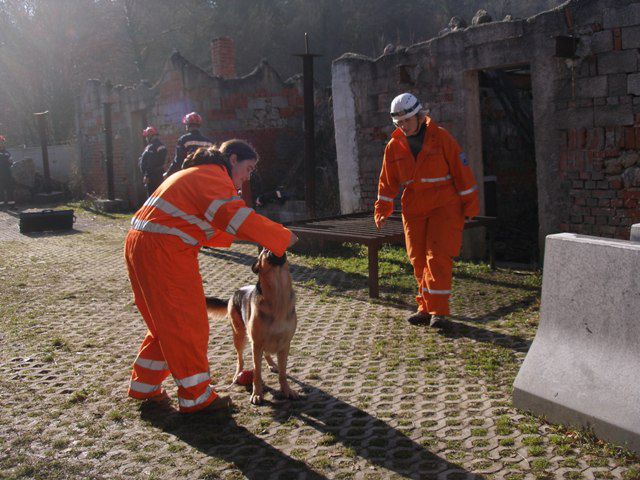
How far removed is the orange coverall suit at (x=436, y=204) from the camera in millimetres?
6164

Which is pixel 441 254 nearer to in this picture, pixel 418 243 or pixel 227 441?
pixel 418 243

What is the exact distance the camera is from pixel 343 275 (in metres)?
8.88

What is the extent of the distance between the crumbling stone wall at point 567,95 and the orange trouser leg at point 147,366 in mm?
5348

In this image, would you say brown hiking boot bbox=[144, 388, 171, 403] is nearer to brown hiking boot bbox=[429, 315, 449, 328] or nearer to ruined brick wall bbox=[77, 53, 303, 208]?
brown hiking boot bbox=[429, 315, 449, 328]

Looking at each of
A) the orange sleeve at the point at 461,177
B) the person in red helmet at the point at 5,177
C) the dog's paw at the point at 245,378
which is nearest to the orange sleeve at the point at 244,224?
the dog's paw at the point at 245,378

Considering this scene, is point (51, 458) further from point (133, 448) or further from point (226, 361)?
point (226, 361)

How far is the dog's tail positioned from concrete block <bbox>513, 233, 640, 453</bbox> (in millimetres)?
2104

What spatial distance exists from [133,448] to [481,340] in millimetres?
3060

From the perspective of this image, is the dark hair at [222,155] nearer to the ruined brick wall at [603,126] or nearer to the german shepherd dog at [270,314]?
the german shepherd dog at [270,314]

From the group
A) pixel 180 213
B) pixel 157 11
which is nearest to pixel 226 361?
pixel 180 213

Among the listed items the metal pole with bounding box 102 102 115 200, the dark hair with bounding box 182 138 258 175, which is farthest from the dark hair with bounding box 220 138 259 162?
the metal pole with bounding box 102 102 115 200

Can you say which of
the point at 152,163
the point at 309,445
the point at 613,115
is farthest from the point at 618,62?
the point at 152,163

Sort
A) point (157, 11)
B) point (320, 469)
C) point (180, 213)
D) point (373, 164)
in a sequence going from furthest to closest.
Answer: point (157, 11)
point (373, 164)
point (180, 213)
point (320, 469)

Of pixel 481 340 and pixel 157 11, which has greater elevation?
pixel 157 11
